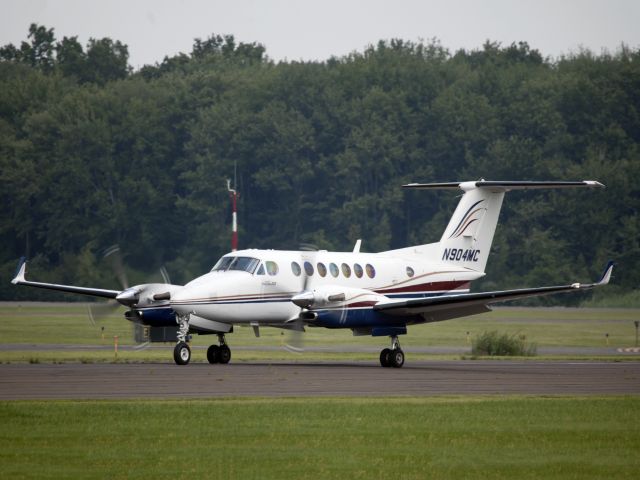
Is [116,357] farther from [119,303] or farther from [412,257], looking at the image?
[412,257]

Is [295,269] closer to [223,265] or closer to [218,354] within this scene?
[223,265]

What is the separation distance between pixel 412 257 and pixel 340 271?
3112 mm

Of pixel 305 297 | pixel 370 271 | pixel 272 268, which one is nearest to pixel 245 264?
pixel 272 268

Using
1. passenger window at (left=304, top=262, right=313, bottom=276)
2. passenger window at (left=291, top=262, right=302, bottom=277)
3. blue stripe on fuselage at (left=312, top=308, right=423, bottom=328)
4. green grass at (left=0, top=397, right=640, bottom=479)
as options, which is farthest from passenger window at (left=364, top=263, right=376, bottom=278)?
green grass at (left=0, top=397, right=640, bottom=479)

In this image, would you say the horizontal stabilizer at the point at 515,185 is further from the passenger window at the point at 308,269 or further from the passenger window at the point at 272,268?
the passenger window at the point at 272,268

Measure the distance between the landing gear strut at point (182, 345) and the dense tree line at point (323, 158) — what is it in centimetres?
4077

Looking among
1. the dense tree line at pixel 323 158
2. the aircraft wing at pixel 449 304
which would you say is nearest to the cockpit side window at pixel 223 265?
the aircraft wing at pixel 449 304

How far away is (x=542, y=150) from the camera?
8712 centimetres

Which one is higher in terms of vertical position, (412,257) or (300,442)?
(412,257)

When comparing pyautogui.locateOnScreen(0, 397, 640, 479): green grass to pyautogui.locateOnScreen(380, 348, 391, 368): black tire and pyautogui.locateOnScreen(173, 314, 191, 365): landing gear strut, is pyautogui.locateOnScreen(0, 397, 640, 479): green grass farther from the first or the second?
pyautogui.locateOnScreen(380, 348, 391, 368): black tire

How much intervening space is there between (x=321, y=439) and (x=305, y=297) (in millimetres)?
13700

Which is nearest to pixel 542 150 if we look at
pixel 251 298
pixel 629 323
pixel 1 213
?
pixel 629 323

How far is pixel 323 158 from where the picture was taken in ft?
299

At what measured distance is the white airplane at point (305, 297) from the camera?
30078 mm
